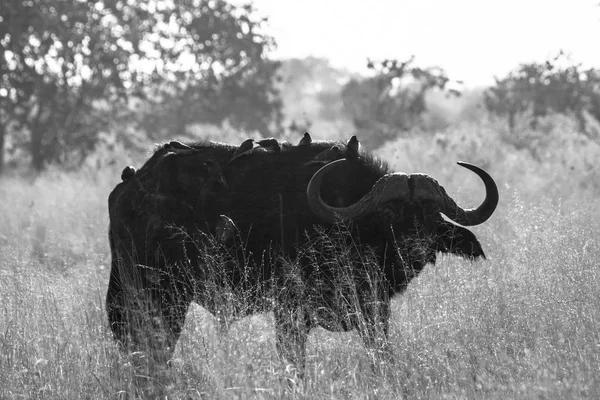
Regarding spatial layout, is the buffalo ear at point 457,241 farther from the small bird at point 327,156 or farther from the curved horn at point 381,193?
the small bird at point 327,156

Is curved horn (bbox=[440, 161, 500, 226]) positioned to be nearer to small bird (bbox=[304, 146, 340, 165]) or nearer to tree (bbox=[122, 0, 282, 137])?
small bird (bbox=[304, 146, 340, 165])

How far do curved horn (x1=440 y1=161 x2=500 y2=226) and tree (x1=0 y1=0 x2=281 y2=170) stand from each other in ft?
52.5

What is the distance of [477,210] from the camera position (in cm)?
609

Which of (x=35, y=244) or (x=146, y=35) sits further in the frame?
(x=146, y=35)

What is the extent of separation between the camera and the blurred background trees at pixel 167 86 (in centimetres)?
2078

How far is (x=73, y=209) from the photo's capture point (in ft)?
39.6

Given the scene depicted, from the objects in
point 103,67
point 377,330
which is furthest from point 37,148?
point 377,330

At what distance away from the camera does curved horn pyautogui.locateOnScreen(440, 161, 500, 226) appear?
5922mm

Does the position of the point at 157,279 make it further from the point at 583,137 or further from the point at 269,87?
the point at 269,87

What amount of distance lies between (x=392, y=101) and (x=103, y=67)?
999 cm

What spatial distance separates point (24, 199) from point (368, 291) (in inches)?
366

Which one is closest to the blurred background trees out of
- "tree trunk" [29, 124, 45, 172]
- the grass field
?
"tree trunk" [29, 124, 45, 172]

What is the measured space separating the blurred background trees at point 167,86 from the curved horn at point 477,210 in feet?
40.6

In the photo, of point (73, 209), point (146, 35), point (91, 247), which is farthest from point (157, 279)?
point (146, 35)
